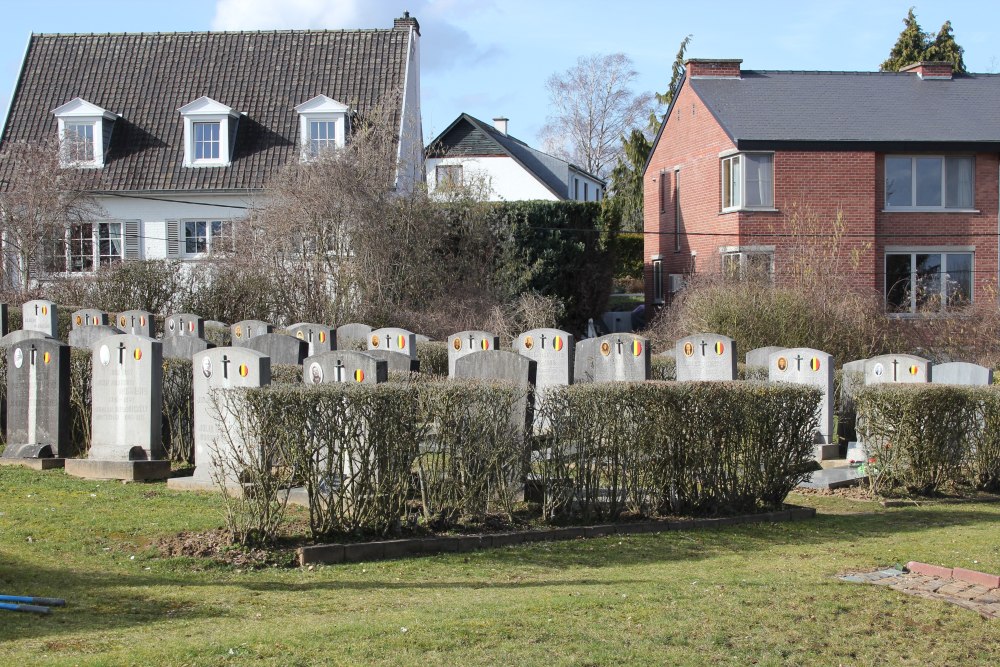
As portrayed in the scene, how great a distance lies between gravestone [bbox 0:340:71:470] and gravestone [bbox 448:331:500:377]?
617cm

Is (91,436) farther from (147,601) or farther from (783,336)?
(783,336)

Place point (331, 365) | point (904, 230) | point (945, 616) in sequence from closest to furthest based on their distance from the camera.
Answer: point (945, 616) < point (331, 365) < point (904, 230)

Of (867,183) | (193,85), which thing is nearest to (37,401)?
(867,183)

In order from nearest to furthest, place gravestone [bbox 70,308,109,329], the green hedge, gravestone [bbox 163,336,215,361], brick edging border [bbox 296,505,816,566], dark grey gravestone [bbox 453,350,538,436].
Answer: brick edging border [bbox 296,505,816,566]
dark grey gravestone [bbox 453,350,538,436]
the green hedge
gravestone [bbox 163,336,215,361]
gravestone [bbox 70,308,109,329]

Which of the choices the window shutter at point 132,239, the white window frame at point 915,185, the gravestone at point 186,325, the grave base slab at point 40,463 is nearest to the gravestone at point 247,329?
the gravestone at point 186,325

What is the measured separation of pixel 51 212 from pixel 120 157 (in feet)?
24.6

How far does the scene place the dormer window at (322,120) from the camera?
110ft

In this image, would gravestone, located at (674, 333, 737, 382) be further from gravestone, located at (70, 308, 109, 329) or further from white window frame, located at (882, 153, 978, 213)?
white window frame, located at (882, 153, 978, 213)

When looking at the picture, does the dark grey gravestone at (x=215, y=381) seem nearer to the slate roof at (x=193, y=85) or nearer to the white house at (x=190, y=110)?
the white house at (x=190, y=110)

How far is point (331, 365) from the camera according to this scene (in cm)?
1080

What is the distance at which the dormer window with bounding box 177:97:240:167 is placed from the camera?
33.9 metres

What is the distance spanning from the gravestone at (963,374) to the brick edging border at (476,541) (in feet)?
20.9

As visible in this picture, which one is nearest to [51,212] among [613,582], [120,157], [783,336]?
[120,157]

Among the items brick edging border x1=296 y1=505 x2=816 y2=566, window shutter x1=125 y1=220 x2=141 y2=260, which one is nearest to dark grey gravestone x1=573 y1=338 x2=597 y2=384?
brick edging border x1=296 y1=505 x2=816 y2=566
